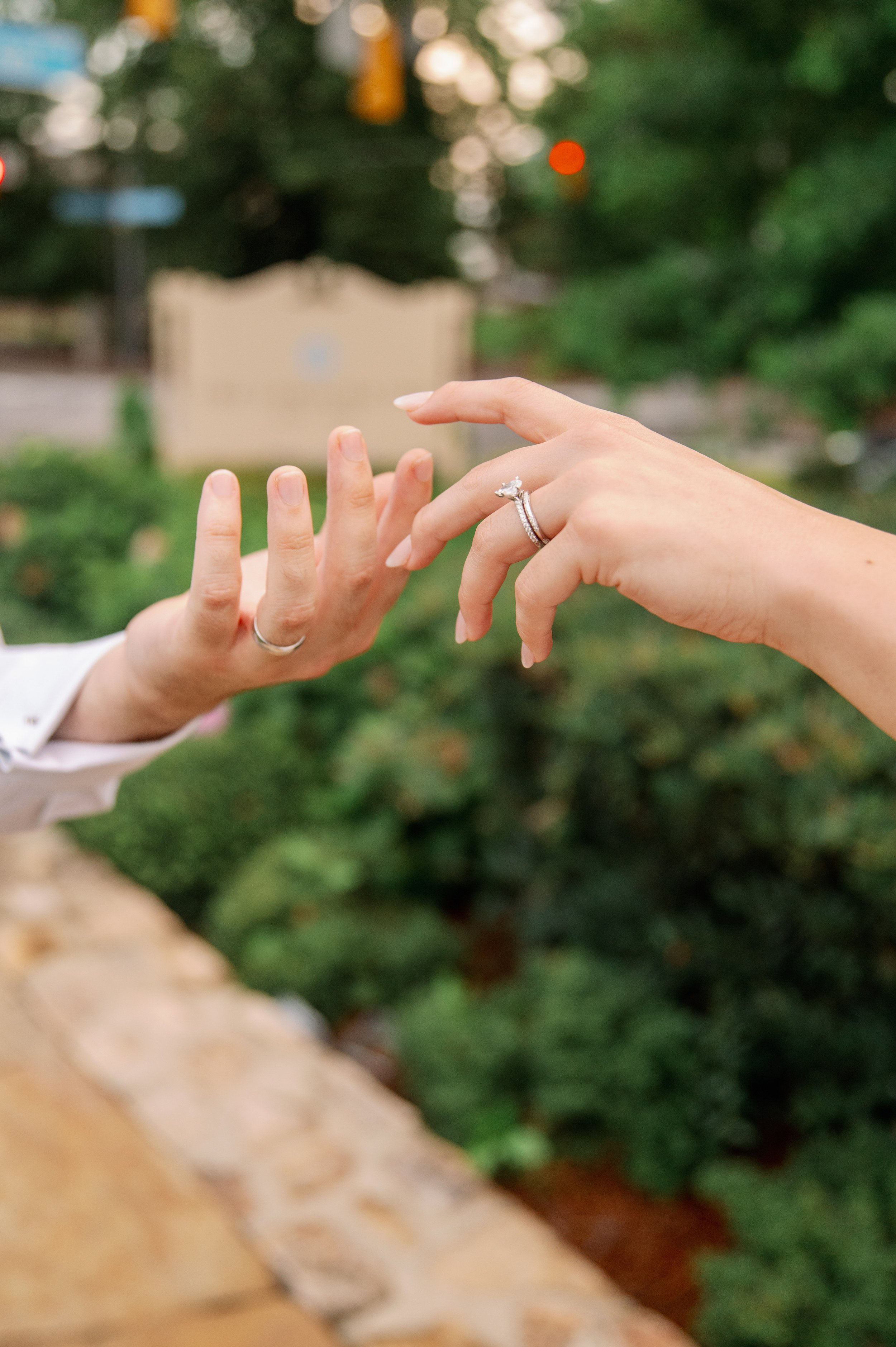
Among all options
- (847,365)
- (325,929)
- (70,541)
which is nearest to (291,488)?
(325,929)

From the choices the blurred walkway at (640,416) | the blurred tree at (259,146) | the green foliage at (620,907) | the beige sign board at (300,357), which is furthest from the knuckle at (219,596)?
the blurred tree at (259,146)

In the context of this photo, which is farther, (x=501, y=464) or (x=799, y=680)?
(x=799, y=680)

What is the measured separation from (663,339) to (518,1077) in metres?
3.07

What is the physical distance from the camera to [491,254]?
731 inches

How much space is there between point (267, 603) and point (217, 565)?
0.06 meters

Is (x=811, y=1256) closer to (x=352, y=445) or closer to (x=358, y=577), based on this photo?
(x=358, y=577)

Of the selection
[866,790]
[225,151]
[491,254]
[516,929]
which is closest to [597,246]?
[516,929]

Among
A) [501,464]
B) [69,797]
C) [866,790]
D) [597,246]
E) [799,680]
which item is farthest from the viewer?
[597,246]

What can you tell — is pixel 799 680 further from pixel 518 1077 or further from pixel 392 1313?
pixel 392 1313

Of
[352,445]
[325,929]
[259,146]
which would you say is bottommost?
[325,929]

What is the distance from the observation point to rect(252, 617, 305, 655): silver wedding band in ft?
3.44

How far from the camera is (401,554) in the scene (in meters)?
1.09

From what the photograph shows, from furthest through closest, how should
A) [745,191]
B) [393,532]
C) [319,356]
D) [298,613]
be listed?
1. [319,356]
2. [745,191]
3. [393,532]
4. [298,613]

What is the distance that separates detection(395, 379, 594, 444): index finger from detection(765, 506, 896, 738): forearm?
0.75 ft
